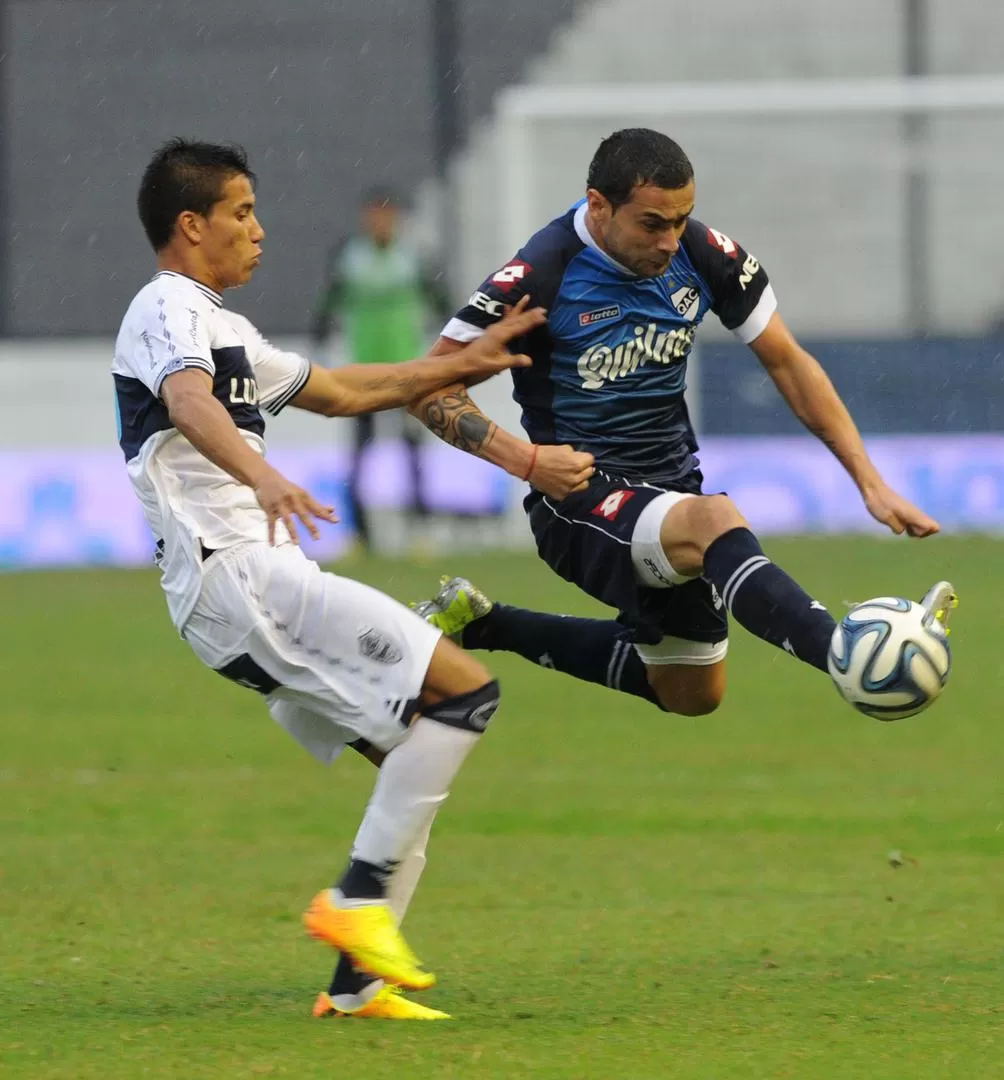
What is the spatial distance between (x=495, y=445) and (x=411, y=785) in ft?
3.64

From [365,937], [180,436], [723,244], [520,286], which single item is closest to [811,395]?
[723,244]

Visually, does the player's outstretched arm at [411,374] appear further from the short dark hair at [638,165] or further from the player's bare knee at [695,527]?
the player's bare knee at [695,527]

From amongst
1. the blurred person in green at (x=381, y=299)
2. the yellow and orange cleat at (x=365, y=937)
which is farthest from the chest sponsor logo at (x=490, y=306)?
the blurred person in green at (x=381, y=299)

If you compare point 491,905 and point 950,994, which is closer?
point 950,994

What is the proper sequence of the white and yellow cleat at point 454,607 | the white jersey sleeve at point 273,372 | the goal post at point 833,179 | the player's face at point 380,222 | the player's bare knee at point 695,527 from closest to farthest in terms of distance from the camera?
the white jersey sleeve at point 273,372, the player's bare knee at point 695,527, the white and yellow cleat at point 454,607, the player's face at point 380,222, the goal post at point 833,179

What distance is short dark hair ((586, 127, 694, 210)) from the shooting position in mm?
5379

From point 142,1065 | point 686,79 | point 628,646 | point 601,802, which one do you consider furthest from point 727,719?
point 686,79

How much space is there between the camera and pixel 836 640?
4.77 meters

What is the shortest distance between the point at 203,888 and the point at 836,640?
8.22ft

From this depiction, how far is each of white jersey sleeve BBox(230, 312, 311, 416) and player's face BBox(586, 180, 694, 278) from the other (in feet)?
3.09

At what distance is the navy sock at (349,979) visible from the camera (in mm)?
4766

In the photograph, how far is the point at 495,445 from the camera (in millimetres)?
5516

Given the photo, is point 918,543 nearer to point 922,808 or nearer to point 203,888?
point 922,808

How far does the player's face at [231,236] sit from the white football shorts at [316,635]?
2.21ft
